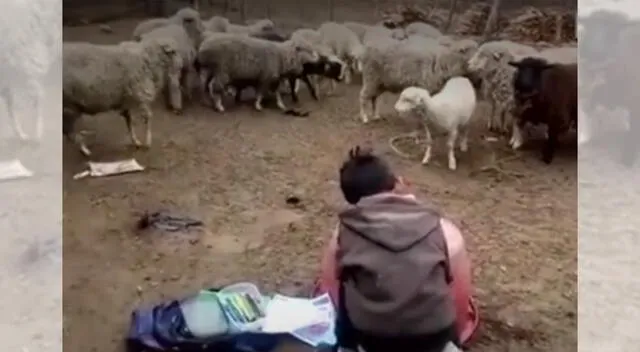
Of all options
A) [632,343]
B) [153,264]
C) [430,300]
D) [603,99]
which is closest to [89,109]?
[153,264]

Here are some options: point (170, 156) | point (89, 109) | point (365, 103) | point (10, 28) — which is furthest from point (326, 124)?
point (10, 28)

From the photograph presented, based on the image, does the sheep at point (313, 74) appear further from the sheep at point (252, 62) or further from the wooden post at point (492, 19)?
the wooden post at point (492, 19)

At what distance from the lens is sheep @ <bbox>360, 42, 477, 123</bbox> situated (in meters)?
1.34

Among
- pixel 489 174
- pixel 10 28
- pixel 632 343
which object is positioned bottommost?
pixel 632 343

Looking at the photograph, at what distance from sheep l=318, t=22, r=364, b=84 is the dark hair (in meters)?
0.14

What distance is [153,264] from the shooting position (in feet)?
4.33

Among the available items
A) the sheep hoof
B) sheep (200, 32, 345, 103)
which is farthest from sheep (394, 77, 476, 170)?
the sheep hoof

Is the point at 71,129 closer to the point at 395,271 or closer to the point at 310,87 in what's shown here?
the point at 310,87

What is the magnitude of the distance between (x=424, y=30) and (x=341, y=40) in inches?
4.7

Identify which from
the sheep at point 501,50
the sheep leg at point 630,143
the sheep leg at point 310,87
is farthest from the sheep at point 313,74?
the sheep leg at point 630,143

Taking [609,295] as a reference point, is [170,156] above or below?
above

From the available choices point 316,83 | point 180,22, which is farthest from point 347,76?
point 180,22

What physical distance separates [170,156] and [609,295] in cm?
65

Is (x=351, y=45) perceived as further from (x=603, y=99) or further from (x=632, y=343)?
(x=632, y=343)
